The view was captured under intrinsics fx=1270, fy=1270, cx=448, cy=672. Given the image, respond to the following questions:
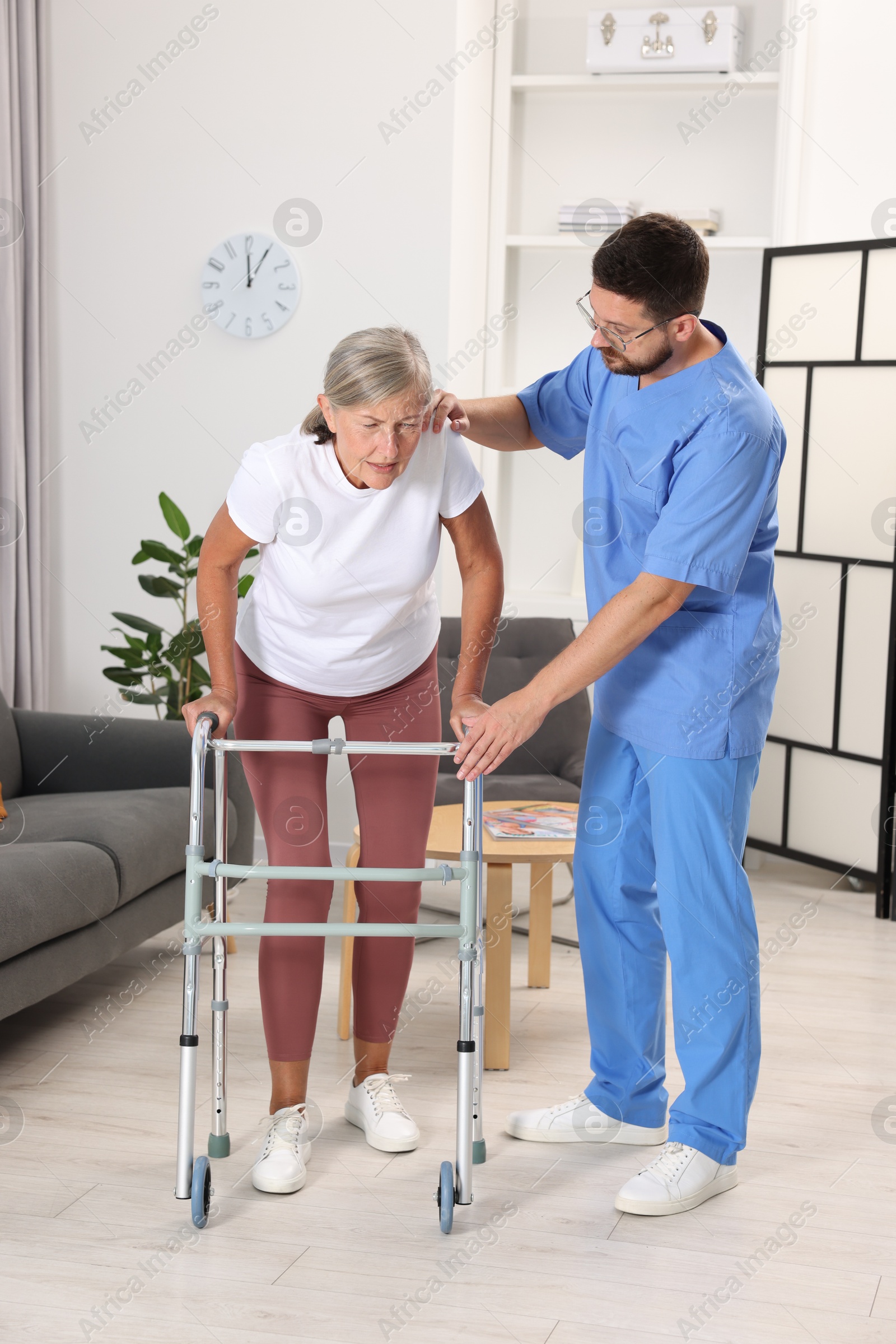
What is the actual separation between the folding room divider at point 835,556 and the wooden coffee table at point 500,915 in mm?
1223

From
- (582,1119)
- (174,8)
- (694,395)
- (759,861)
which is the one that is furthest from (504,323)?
(582,1119)

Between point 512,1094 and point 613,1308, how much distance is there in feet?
2.38

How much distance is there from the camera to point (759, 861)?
14.0 ft

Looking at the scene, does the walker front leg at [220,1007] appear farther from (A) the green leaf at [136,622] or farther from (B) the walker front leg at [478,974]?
(A) the green leaf at [136,622]

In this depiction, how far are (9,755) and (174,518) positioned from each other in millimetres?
862

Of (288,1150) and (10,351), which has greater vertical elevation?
(10,351)

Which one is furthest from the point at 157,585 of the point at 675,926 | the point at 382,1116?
the point at 675,926

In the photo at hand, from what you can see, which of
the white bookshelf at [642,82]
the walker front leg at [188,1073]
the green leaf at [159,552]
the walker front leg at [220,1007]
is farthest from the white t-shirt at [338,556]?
the white bookshelf at [642,82]

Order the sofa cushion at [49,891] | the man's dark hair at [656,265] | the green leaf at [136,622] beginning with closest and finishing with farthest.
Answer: the man's dark hair at [656,265], the sofa cushion at [49,891], the green leaf at [136,622]

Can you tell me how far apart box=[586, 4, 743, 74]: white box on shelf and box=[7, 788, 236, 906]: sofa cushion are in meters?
2.78

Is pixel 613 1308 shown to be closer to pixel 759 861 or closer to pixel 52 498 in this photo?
pixel 759 861

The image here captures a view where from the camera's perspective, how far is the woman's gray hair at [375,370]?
1.78 m

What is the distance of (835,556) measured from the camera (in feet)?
12.8

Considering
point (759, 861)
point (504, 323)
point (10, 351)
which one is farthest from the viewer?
point (504, 323)
